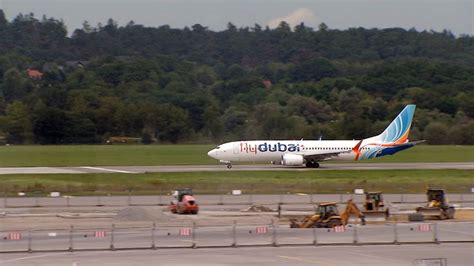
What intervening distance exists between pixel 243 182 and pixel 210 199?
10099 millimetres

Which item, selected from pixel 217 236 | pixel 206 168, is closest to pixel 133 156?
pixel 206 168

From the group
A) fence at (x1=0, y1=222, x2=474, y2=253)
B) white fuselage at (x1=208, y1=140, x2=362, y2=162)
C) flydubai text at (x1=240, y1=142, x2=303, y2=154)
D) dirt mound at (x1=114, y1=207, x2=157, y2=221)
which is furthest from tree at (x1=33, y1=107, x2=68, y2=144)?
fence at (x1=0, y1=222, x2=474, y2=253)

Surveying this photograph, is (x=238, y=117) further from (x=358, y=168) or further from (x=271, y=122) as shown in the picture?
(x=358, y=168)

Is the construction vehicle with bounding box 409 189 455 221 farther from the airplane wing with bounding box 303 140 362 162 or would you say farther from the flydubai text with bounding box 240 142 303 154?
the flydubai text with bounding box 240 142 303 154

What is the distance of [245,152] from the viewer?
3524 inches

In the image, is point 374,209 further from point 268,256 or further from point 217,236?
point 268,256

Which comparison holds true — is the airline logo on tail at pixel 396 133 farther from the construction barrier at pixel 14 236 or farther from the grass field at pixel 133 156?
the construction barrier at pixel 14 236

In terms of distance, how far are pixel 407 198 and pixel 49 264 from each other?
102 feet

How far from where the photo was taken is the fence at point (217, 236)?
124 ft

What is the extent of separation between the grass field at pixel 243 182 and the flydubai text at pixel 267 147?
10.3 metres

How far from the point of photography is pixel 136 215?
46.5 meters

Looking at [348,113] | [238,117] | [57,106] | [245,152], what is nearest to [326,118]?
[348,113]

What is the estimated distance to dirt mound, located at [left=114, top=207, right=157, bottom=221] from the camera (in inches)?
1828

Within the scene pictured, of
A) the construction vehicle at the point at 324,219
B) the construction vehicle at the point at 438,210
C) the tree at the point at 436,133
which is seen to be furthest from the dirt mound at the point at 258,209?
the tree at the point at 436,133
